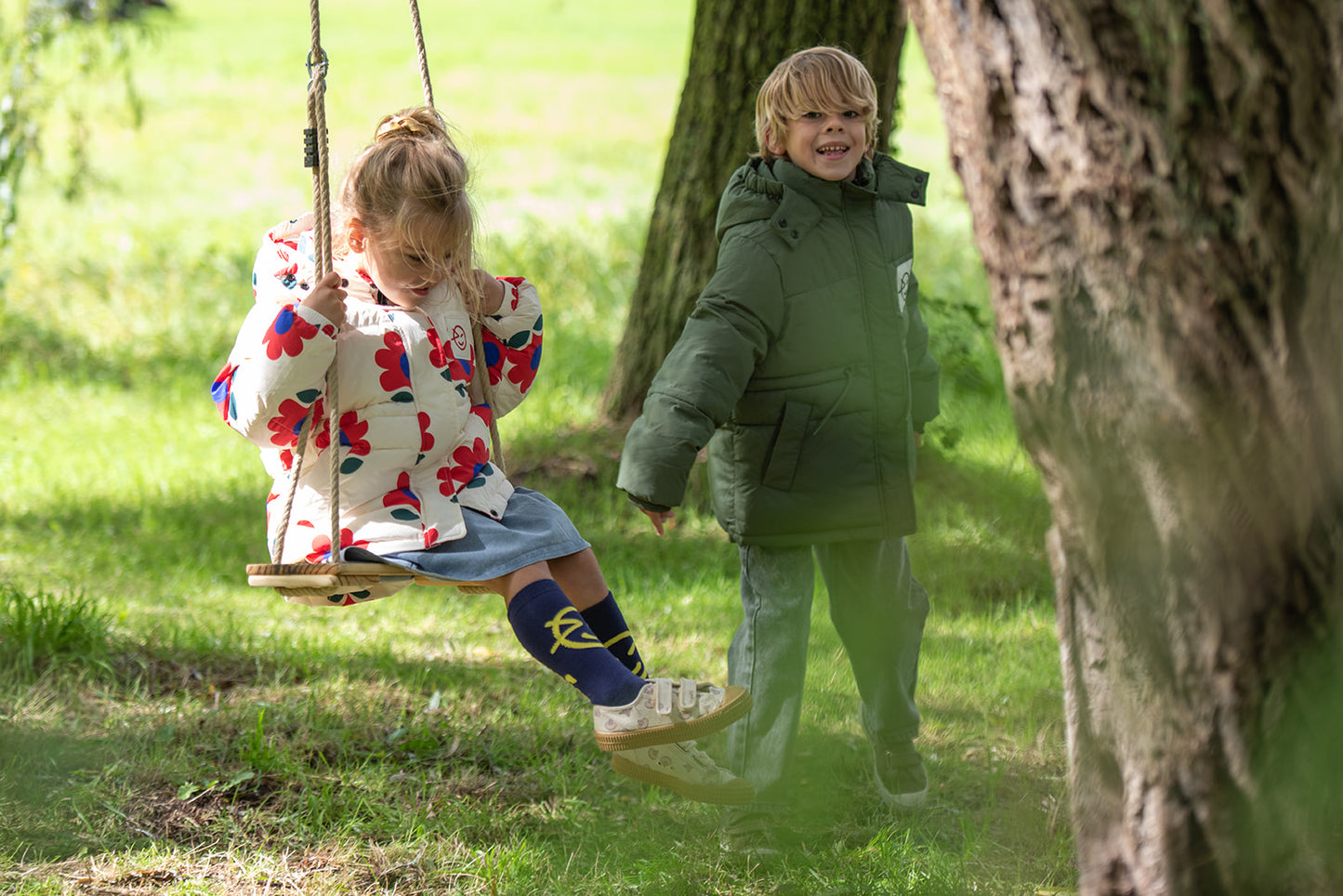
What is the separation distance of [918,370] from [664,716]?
1174mm

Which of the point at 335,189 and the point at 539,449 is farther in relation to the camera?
the point at 539,449

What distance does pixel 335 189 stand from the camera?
3.12 metres

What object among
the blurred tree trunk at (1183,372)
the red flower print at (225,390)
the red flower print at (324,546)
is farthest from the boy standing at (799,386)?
the blurred tree trunk at (1183,372)

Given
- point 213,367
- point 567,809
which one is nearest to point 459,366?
point 567,809

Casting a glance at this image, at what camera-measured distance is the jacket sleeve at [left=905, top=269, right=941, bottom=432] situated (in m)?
3.39

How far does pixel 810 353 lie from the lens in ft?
→ 10.2

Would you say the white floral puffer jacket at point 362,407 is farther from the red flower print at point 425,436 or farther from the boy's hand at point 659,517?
the boy's hand at point 659,517

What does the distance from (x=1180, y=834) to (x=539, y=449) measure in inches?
173

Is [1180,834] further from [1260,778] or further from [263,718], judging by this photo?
[263,718]

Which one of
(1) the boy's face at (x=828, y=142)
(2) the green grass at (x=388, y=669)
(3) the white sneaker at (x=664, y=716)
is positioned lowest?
(2) the green grass at (x=388, y=669)

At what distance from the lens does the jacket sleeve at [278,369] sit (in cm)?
278

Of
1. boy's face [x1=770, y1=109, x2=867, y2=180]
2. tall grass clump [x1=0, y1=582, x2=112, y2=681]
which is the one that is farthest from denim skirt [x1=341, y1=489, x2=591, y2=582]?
tall grass clump [x1=0, y1=582, x2=112, y2=681]

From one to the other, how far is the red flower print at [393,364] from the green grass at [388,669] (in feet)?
1.68

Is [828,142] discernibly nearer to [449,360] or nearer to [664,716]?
[449,360]
